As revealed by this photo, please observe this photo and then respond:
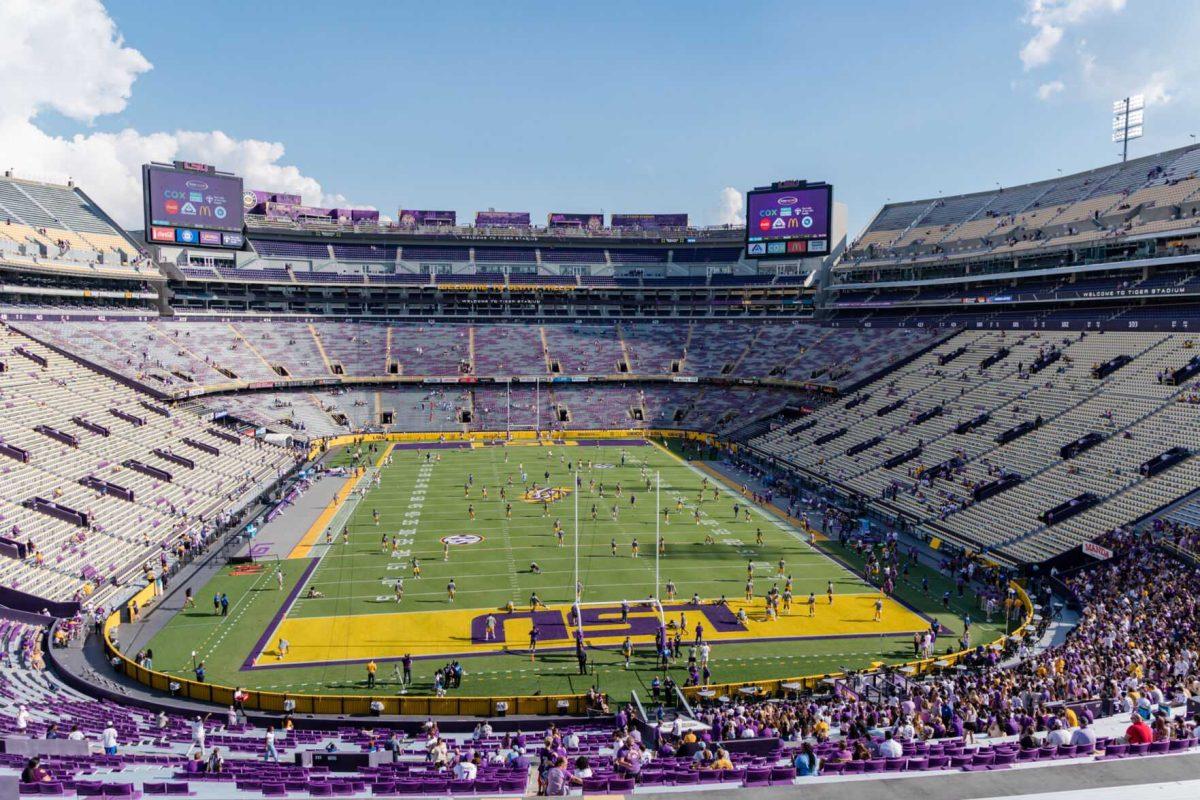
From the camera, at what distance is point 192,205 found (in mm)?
70125

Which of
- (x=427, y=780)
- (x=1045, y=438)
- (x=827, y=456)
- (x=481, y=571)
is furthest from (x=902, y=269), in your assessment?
(x=427, y=780)

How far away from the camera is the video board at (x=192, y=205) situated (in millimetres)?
67312

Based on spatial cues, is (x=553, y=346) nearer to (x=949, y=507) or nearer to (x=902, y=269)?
(x=902, y=269)

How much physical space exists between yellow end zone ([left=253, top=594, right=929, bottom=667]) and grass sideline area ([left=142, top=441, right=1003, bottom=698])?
0.08 meters

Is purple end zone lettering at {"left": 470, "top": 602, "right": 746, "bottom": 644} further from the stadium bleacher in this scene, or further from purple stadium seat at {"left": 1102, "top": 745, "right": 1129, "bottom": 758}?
the stadium bleacher

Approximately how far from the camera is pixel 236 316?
7156cm

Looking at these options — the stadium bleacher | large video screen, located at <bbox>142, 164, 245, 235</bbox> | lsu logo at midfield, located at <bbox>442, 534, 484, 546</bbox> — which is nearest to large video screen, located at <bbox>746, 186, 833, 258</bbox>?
large video screen, located at <bbox>142, 164, 245, 235</bbox>

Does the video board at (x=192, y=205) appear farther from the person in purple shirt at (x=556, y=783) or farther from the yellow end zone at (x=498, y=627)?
the person in purple shirt at (x=556, y=783)

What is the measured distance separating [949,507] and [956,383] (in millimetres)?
16224

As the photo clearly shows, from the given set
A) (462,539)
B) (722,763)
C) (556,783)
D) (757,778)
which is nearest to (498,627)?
(462,539)

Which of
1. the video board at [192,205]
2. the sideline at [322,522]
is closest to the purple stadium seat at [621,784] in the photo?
the sideline at [322,522]

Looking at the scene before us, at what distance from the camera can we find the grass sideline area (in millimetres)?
22141

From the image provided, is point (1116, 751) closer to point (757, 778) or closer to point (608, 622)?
point (757, 778)

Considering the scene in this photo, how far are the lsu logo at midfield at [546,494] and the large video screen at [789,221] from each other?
144ft
